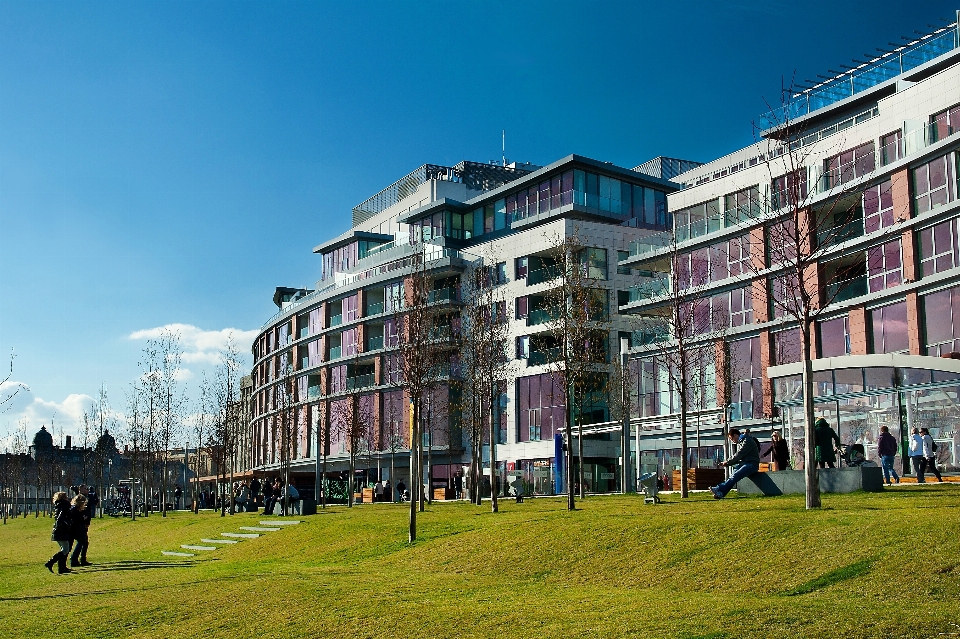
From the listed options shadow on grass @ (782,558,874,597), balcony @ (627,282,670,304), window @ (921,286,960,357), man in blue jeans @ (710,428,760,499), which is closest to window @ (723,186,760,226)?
balcony @ (627,282,670,304)

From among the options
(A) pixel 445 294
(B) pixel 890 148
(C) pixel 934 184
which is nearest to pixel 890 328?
(C) pixel 934 184

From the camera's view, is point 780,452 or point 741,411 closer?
point 780,452

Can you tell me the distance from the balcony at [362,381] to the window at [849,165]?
3537 cm

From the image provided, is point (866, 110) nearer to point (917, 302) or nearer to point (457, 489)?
point (917, 302)

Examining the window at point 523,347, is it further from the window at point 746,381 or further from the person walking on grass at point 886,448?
the person walking on grass at point 886,448

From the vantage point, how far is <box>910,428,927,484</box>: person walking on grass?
25.3 meters

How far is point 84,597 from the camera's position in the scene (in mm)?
16938

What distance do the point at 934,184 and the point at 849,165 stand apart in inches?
195

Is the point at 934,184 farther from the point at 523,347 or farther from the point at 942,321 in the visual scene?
the point at 523,347

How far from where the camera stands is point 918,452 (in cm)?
2544

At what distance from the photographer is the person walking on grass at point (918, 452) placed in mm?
25281

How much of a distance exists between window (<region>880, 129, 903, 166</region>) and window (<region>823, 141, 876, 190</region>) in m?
0.66

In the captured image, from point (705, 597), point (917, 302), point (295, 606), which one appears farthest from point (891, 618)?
point (917, 302)

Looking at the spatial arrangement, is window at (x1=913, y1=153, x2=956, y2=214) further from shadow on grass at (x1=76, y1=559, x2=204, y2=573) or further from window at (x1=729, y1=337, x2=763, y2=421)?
shadow on grass at (x1=76, y1=559, x2=204, y2=573)
